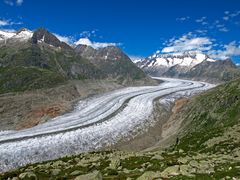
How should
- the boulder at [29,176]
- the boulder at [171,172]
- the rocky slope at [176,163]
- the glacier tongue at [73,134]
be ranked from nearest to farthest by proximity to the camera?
the boulder at [171,172], the rocky slope at [176,163], the boulder at [29,176], the glacier tongue at [73,134]

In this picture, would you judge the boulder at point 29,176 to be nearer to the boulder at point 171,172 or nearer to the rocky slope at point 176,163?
the rocky slope at point 176,163

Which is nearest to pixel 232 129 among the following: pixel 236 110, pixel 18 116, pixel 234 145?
pixel 234 145

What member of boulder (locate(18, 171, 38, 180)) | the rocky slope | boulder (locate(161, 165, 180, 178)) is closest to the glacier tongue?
the rocky slope

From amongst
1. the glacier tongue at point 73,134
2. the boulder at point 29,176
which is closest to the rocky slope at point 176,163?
the boulder at point 29,176

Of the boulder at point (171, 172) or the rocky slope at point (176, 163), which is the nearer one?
the boulder at point (171, 172)

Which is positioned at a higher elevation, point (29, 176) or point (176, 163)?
point (176, 163)

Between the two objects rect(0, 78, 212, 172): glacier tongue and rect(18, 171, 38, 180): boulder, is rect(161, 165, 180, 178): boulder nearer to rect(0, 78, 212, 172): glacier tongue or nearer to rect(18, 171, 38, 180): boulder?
rect(18, 171, 38, 180): boulder

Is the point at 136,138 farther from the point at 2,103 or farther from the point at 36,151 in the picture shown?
the point at 2,103

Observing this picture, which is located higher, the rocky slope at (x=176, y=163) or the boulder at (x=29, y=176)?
the rocky slope at (x=176, y=163)

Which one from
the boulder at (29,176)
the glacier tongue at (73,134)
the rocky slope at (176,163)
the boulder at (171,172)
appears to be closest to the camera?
the boulder at (171,172)

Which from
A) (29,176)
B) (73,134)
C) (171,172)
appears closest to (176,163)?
(171,172)

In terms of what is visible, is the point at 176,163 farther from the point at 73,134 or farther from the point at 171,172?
the point at 73,134
